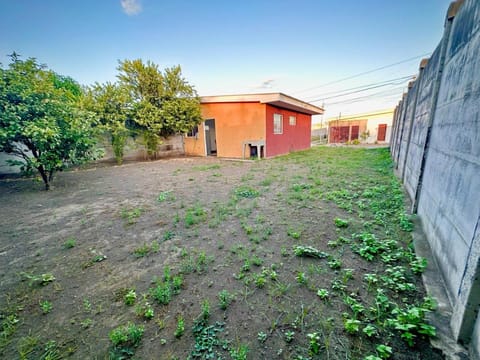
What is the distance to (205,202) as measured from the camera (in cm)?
389

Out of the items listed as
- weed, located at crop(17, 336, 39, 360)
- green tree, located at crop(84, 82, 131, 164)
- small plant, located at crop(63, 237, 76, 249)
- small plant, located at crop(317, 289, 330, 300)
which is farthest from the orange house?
weed, located at crop(17, 336, 39, 360)

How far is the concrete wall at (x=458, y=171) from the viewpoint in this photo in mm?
1049

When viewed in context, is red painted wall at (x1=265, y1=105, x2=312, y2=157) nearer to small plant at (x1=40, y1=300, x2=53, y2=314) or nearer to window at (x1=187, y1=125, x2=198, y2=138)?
window at (x1=187, y1=125, x2=198, y2=138)

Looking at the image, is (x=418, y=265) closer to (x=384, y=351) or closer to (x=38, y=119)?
(x=384, y=351)

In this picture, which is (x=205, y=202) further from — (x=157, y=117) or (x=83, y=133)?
(x=157, y=117)

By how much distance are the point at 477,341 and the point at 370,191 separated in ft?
11.0

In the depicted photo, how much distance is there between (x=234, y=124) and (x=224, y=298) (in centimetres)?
906

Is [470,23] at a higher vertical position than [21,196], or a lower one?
higher

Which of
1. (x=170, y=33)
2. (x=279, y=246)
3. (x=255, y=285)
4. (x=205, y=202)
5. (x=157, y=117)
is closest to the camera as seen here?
(x=255, y=285)

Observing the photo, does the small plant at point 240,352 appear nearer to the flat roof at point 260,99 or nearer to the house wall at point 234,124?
the flat roof at point 260,99

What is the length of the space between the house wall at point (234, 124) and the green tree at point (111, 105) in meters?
3.71

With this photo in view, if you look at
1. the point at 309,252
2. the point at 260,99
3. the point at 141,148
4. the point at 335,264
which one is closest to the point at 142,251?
the point at 309,252

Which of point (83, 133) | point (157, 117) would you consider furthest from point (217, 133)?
point (83, 133)

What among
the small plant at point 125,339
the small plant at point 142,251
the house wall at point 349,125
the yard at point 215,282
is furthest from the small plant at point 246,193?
the house wall at point 349,125
